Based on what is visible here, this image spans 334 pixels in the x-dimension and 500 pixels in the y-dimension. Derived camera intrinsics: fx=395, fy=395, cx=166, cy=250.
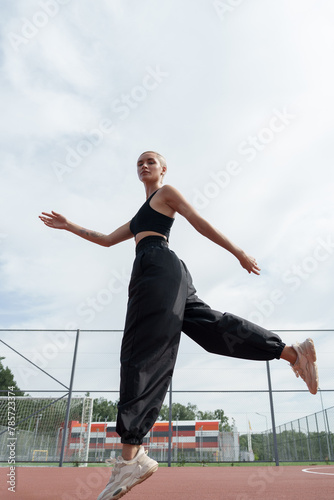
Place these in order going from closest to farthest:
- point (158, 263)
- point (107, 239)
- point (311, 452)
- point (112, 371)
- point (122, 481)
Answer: point (122, 481) → point (158, 263) → point (107, 239) → point (112, 371) → point (311, 452)

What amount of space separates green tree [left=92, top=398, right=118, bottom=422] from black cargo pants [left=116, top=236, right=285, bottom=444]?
6.47 metres

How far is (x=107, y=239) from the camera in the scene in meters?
2.76

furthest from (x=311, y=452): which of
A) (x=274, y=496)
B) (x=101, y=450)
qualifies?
(x=274, y=496)

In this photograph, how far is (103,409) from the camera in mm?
9828

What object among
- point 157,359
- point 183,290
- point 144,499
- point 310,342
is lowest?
point 144,499

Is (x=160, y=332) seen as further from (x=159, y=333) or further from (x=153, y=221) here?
(x=153, y=221)

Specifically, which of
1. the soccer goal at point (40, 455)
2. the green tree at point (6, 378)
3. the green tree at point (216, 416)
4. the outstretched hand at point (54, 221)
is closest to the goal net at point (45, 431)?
the soccer goal at point (40, 455)

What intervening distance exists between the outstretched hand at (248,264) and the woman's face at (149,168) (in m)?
0.81

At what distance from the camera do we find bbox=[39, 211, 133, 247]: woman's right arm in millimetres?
2734

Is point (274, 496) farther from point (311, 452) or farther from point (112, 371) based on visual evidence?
point (311, 452)

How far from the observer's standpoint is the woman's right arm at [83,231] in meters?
2.73

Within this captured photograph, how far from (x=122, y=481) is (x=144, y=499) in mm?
665

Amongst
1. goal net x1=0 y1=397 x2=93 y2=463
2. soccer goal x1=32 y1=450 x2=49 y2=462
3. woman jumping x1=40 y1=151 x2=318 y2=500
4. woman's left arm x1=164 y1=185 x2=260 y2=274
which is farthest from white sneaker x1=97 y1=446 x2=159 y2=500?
soccer goal x1=32 y1=450 x2=49 y2=462

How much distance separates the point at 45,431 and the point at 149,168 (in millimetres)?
8566
